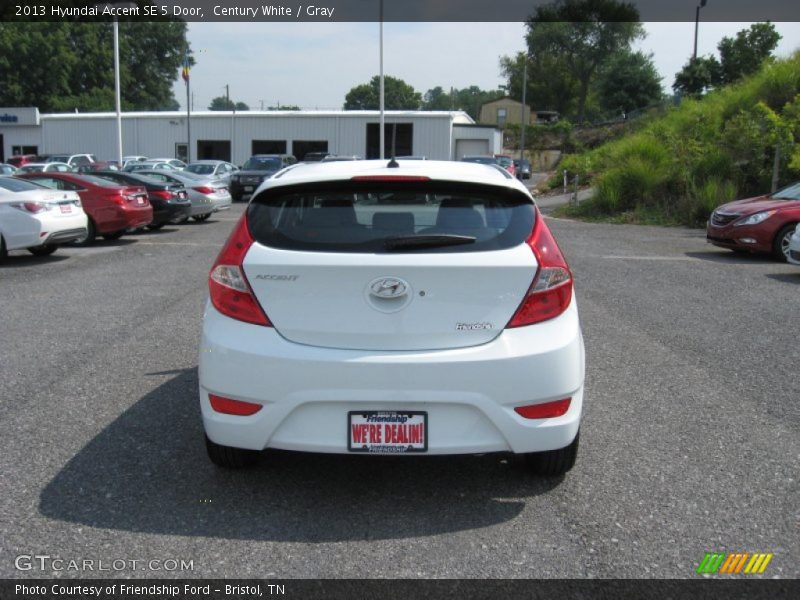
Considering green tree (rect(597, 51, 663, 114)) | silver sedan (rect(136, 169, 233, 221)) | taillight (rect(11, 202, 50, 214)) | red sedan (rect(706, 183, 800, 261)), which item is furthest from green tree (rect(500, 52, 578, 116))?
taillight (rect(11, 202, 50, 214))

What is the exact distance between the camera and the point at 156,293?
10430 mm

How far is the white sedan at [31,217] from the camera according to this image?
13.0 m

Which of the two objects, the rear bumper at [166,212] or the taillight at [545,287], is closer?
the taillight at [545,287]

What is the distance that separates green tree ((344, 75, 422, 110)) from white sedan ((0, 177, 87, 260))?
121940 mm

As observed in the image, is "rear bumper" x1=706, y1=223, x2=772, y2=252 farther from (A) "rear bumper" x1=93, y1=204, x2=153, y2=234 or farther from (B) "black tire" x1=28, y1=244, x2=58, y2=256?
(B) "black tire" x1=28, y1=244, x2=58, y2=256

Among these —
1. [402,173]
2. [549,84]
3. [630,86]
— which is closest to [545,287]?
[402,173]

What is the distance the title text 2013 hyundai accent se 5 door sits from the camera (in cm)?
364

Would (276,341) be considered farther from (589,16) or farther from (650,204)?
(589,16)

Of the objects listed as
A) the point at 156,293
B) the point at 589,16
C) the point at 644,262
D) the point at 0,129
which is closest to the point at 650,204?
the point at 644,262

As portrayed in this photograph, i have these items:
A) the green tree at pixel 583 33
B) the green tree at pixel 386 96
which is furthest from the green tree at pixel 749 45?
the green tree at pixel 386 96

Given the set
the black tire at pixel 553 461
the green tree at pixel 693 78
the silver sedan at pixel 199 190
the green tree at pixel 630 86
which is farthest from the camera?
the green tree at pixel 630 86

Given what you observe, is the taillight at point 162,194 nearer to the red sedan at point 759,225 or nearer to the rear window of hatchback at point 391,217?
Result: the red sedan at point 759,225

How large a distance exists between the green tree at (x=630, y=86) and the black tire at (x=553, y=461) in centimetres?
7085

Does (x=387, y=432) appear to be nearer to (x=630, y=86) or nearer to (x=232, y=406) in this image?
(x=232, y=406)
